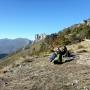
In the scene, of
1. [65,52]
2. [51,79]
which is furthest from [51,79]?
[65,52]

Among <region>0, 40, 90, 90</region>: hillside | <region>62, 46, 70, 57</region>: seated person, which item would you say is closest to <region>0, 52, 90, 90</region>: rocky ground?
<region>0, 40, 90, 90</region>: hillside

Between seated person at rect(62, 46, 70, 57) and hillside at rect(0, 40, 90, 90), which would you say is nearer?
hillside at rect(0, 40, 90, 90)

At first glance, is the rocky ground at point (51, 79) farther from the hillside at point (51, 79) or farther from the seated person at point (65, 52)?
the seated person at point (65, 52)

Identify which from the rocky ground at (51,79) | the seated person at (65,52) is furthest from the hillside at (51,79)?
the seated person at (65,52)

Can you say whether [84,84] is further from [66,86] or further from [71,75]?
[71,75]

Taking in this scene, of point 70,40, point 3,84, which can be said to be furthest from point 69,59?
point 70,40

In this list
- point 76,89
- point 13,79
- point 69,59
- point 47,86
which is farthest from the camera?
point 69,59

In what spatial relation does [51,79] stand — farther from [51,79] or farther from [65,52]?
[65,52]

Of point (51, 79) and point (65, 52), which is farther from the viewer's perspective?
point (65, 52)

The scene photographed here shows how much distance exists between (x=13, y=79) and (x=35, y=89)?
493 centimetres

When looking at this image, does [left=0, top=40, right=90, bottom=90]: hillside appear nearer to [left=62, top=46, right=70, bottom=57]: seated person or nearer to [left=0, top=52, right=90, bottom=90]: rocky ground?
[left=0, top=52, right=90, bottom=90]: rocky ground

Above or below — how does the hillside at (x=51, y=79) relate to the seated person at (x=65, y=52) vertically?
below

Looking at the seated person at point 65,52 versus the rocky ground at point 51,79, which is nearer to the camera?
the rocky ground at point 51,79

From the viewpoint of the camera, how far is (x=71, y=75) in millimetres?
24297
